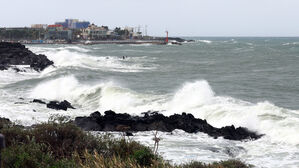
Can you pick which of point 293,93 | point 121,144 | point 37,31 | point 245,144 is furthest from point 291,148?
point 37,31

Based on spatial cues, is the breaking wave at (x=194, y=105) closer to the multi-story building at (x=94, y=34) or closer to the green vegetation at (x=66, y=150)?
the green vegetation at (x=66, y=150)

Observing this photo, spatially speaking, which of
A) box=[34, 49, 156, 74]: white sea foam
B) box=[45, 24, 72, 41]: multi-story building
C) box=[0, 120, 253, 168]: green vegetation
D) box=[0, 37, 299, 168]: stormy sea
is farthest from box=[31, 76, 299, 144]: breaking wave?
box=[45, 24, 72, 41]: multi-story building

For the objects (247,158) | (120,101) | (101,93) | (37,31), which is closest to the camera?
(247,158)

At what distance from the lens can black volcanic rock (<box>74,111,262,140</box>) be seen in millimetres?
14164

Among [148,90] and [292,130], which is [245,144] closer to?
[292,130]

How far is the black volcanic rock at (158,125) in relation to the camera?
14.2 metres

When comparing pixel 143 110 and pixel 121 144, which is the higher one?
pixel 121 144

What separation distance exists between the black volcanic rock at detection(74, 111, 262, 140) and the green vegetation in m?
5.19

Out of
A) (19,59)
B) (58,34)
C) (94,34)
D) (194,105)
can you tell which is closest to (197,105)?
(194,105)

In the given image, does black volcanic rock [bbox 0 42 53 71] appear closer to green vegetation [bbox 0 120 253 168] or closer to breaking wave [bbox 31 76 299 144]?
breaking wave [bbox 31 76 299 144]

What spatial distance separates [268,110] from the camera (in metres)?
17.3

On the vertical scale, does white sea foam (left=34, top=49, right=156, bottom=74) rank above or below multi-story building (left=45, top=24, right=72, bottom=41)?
below

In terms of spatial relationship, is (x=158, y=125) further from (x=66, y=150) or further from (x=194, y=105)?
(x=66, y=150)

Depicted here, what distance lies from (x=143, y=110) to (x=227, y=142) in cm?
695
